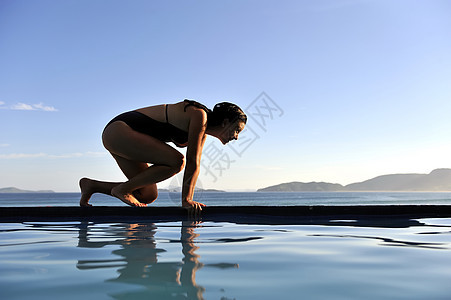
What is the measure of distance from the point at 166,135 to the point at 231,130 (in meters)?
0.74

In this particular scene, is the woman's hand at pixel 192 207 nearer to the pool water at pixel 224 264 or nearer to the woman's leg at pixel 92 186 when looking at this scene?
the pool water at pixel 224 264

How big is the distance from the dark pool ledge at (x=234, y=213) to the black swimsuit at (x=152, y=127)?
83 cm

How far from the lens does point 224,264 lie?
1924 mm

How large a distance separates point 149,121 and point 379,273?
10.3 ft

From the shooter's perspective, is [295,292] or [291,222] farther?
[291,222]

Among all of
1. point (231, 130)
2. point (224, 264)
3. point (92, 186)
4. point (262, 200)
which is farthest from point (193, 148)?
point (262, 200)

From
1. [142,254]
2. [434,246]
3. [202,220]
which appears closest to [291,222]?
[202,220]

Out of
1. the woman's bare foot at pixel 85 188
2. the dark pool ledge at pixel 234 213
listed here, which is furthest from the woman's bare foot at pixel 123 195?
the woman's bare foot at pixel 85 188

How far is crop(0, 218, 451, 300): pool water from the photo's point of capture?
146 centimetres

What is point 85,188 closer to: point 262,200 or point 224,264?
point 224,264

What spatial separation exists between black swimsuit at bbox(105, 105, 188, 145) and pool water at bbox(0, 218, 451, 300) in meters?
1.32

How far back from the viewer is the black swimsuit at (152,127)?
436cm

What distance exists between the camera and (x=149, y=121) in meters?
4.37

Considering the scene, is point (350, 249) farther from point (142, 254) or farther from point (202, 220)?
point (202, 220)
